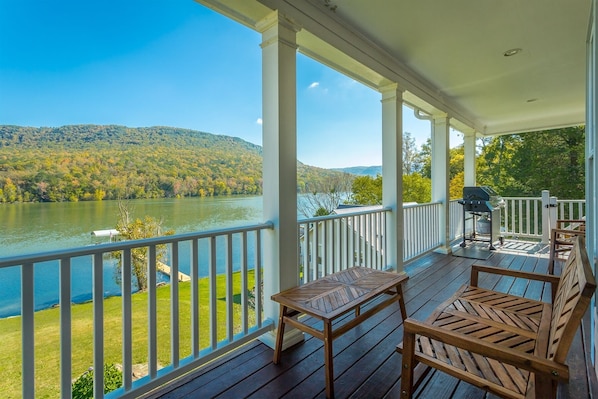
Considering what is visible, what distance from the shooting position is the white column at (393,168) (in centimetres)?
366

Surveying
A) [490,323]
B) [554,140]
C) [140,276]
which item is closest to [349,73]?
[490,323]

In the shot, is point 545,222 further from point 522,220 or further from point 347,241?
point 347,241

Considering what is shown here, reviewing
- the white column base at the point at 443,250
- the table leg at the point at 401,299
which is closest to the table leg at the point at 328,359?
the table leg at the point at 401,299

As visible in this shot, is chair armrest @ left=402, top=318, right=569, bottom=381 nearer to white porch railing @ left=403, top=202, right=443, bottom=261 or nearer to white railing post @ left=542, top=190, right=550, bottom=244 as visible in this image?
white porch railing @ left=403, top=202, right=443, bottom=261

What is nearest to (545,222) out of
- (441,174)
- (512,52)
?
(441,174)

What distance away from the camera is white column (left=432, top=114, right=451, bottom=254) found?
513 centimetres

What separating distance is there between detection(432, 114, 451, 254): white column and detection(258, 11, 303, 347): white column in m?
3.85

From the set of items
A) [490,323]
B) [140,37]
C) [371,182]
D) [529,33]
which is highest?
[140,37]

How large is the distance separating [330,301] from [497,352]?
959mm

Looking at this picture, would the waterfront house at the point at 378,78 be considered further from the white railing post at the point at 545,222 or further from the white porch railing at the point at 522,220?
the white porch railing at the point at 522,220

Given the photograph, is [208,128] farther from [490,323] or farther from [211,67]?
[490,323]

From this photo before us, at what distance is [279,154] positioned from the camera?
7.12 ft

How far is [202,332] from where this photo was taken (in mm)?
4285

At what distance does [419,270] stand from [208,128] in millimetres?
4554
